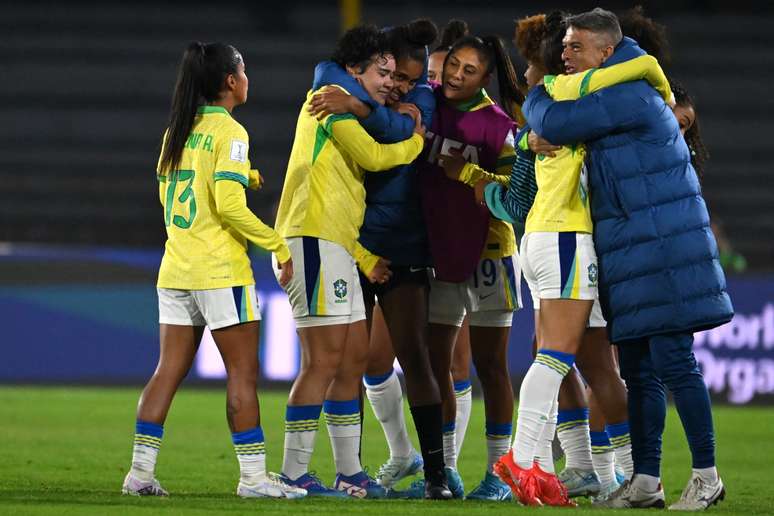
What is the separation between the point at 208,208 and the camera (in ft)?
17.5

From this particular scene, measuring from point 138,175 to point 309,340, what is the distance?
12140 mm

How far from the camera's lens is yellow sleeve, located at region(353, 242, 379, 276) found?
562cm

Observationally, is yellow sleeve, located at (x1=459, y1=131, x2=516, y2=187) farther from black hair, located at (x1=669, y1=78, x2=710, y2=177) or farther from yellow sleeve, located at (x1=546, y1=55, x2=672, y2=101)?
black hair, located at (x1=669, y1=78, x2=710, y2=177)

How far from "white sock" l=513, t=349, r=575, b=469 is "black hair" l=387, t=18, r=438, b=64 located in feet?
4.85

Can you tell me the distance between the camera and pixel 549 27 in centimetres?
569

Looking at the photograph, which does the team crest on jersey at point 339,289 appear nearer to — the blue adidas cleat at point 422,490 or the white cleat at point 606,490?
the blue adidas cleat at point 422,490

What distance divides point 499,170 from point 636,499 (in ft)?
5.34

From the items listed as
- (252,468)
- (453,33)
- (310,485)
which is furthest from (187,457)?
(453,33)

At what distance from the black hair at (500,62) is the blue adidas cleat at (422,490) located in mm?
1722

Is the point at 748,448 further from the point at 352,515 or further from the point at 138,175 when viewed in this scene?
the point at 138,175

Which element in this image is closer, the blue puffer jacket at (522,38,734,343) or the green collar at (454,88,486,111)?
the blue puffer jacket at (522,38,734,343)

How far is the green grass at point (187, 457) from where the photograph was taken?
4.98 meters

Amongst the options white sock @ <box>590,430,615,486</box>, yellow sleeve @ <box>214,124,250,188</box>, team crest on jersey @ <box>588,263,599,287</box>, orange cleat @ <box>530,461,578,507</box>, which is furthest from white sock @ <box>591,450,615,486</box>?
yellow sleeve @ <box>214,124,250,188</box>

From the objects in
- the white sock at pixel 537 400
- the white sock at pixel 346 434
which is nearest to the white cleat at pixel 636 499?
the white sock at pixel 537 400
